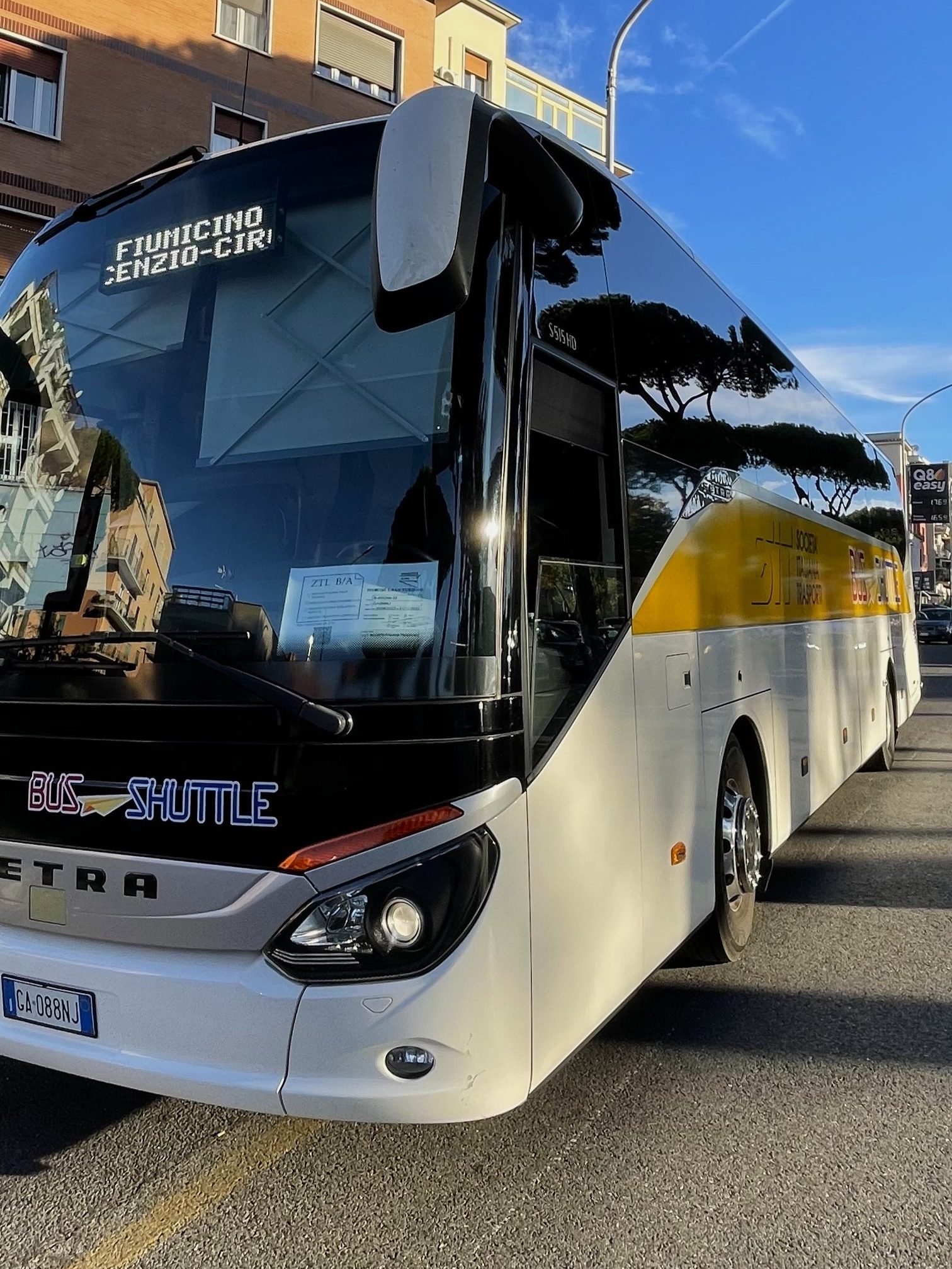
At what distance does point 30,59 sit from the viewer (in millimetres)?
19281

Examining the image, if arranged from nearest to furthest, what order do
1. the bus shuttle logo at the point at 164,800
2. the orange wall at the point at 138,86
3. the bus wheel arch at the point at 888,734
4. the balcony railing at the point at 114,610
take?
the bus shuttle logo at the point at 164,800 < the balcony railing at the point at 114,610 < the bus wheel arch at the point at 888,734 < the orange wall at the point at 138,86

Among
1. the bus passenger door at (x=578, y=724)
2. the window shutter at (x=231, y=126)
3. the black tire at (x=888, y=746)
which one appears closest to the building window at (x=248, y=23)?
the window shutter at (x=231, y=126)

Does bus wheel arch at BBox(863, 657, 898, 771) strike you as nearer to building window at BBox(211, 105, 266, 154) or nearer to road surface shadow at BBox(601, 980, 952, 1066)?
road surface shadow at BBox(601, 980, 952, 1066)

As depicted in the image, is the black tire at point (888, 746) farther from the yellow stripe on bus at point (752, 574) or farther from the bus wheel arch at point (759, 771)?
the bus wheel arch at point (759, 771)

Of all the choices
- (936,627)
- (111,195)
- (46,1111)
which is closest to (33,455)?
(111,195)

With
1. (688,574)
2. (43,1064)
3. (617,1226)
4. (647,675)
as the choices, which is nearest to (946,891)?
(688,574)

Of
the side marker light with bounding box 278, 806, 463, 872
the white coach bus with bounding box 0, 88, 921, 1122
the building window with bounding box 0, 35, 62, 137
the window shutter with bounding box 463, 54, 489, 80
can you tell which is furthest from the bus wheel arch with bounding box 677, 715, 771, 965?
the window shutter with bounding box 463, 54, 489, 80

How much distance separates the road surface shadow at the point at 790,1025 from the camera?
3.92 m

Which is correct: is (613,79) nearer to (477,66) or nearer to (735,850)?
(735,850)

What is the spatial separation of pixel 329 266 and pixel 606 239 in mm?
1180

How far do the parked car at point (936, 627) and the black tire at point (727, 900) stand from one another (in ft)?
158

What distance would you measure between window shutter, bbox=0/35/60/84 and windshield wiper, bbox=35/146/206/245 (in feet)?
63.0

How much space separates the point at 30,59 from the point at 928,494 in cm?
5971

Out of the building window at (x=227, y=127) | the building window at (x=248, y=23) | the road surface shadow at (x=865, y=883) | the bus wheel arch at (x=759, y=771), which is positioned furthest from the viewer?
the building window at (x=248, y=23)
